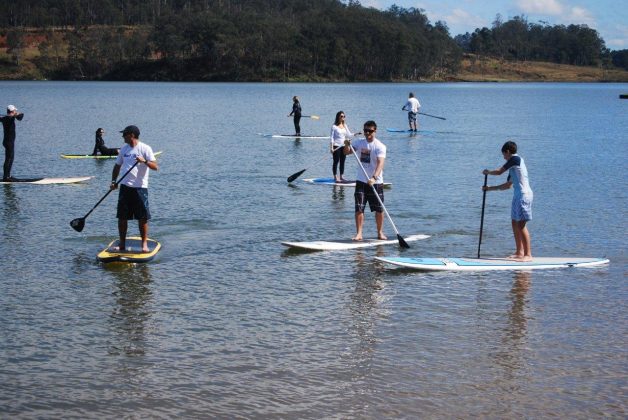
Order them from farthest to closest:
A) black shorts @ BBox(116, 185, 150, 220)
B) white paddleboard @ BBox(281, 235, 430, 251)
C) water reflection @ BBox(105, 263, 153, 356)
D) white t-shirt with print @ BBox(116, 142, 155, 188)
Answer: white paddleboard @ BBox(281, 235, 430, 251), black shorts @ BBox(116, 185, 150, 220), white t-shirt with print @ BBox(116, 142, 155, 188), water reflection @ BBox(105, 263, 153, 356)

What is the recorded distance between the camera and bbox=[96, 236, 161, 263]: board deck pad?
14508 mm

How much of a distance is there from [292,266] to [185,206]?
682 centimetres

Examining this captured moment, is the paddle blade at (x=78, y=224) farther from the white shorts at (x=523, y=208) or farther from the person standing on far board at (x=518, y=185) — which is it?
the white shorts at (x=523, y=208)

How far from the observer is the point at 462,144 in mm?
40656

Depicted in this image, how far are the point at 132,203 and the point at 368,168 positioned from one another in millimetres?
4243

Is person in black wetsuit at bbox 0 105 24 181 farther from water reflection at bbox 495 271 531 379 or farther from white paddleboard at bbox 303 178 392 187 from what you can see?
water reflection at bbox 495 271 531 379

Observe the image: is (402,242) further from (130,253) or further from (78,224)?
(78,224)

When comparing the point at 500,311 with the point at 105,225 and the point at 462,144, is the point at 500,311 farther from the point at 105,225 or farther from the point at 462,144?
the point at 462,144

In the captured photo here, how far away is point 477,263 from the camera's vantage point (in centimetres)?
1441

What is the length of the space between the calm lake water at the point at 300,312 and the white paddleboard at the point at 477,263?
0.19 meters

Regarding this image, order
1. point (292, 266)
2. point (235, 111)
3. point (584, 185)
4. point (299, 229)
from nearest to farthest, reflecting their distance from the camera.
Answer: point (292, 266)
point (299, 229)
point (584, 185)
point (235, 111)

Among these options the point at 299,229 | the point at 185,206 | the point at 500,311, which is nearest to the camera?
the point at 500,311

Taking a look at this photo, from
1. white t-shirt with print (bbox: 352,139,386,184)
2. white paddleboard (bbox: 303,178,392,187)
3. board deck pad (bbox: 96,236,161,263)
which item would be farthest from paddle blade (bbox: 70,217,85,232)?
white paddleboard (bbox: 303,178,392,187)

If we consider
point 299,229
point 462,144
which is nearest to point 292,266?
point 299,229
